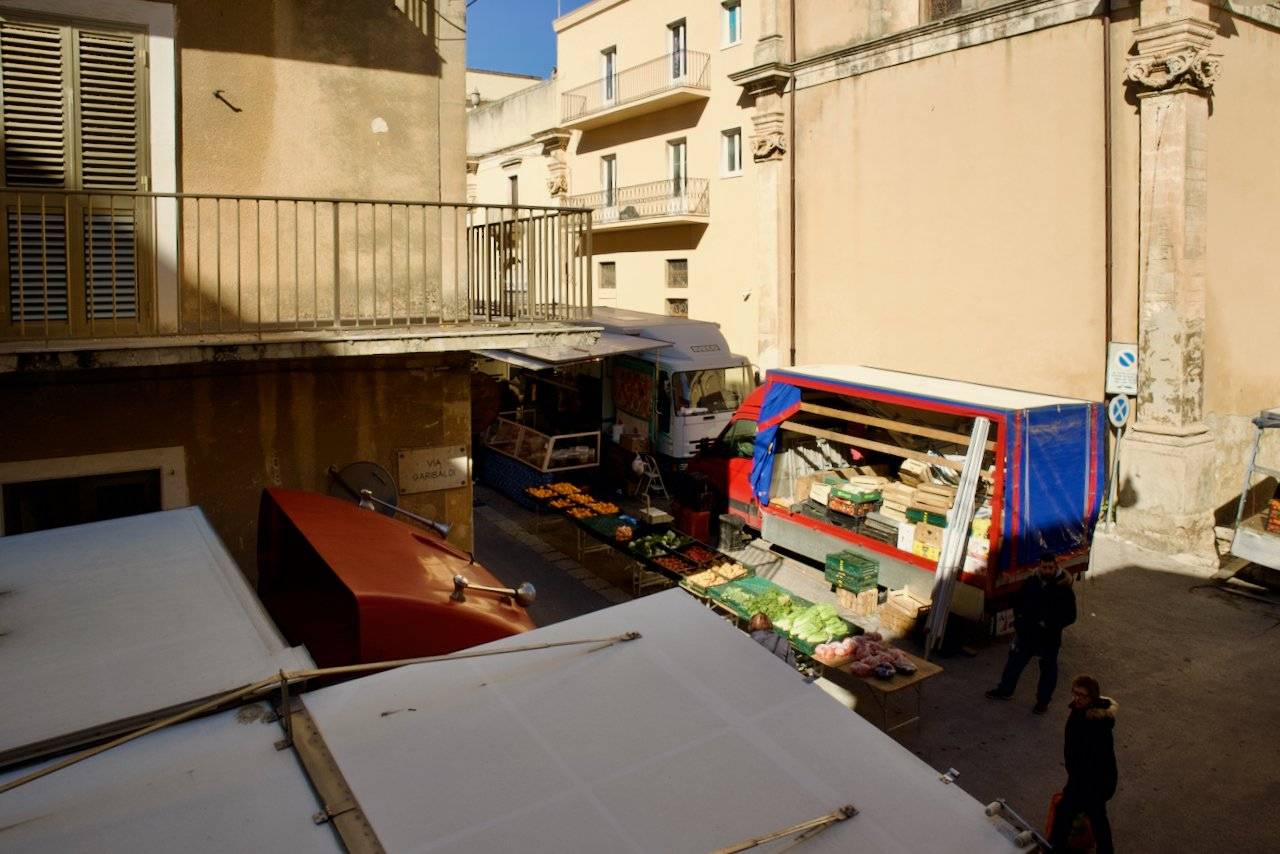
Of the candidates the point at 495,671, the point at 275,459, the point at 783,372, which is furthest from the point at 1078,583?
the point at 495,671

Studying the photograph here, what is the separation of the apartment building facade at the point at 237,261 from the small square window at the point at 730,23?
1709 cm

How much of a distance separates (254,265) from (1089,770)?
7.11m

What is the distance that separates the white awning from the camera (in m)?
16.2

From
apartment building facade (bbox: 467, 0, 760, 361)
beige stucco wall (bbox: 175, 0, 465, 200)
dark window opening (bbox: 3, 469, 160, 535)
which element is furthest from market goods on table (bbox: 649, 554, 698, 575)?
apartment building facade (bbox: 467, 0, 760, 361)

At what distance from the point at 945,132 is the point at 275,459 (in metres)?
14.1

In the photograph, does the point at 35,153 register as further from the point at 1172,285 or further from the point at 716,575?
the point at 1172,285

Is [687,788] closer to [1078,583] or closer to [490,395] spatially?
[1078,583]

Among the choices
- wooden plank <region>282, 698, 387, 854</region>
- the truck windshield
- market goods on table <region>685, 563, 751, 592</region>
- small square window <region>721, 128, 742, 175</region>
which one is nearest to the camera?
wooden plank <region>282, 698, 387, 854</region>

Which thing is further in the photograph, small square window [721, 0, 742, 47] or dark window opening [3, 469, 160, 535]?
small square window [721, 0, 742, 47]

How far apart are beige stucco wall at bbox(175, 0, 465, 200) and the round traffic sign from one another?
439 inches

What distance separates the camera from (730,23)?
23.7m

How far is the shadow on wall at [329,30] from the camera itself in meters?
7.07

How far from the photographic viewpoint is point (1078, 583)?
12.6 metres

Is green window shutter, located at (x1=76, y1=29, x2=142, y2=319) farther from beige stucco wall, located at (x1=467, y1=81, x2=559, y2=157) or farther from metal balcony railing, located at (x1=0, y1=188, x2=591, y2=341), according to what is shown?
beige stucco wall, located at (x1=467, y1=81, x2=559, y2=157)
